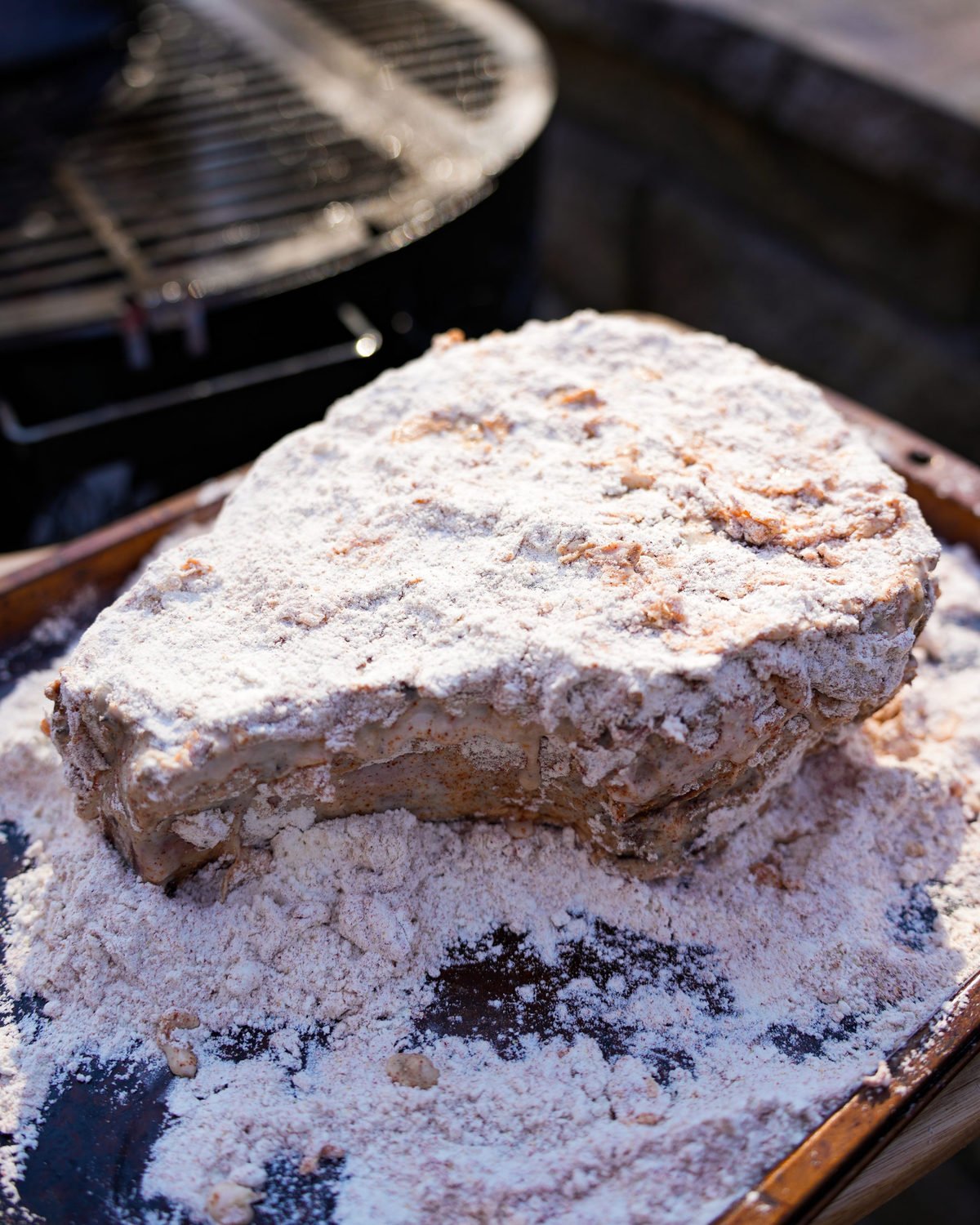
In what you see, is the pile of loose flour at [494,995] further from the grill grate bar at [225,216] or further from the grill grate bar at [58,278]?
the grill grate bar at [225,216]

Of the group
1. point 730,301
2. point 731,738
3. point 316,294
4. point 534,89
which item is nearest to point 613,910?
point 731,738

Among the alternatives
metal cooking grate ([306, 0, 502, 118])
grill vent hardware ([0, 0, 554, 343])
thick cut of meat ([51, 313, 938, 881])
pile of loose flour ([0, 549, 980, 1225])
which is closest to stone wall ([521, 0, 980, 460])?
metal cooking grate ([306, 0, 502, 118])

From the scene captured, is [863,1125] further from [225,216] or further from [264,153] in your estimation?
[264,153]

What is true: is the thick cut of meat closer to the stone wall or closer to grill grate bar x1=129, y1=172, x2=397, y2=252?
grill grate bar x1=129, y1=172, x2=397, y2=252

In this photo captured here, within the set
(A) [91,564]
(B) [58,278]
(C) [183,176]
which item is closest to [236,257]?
(B) [58,278]

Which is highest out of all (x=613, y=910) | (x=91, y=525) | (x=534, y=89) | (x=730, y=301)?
(x=534, y=89)

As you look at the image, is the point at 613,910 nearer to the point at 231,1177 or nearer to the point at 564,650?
the point at 564,650

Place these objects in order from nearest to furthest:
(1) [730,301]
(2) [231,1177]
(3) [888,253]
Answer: (2) [231,1177]
(3) [888,253]
(1) [730,301]
